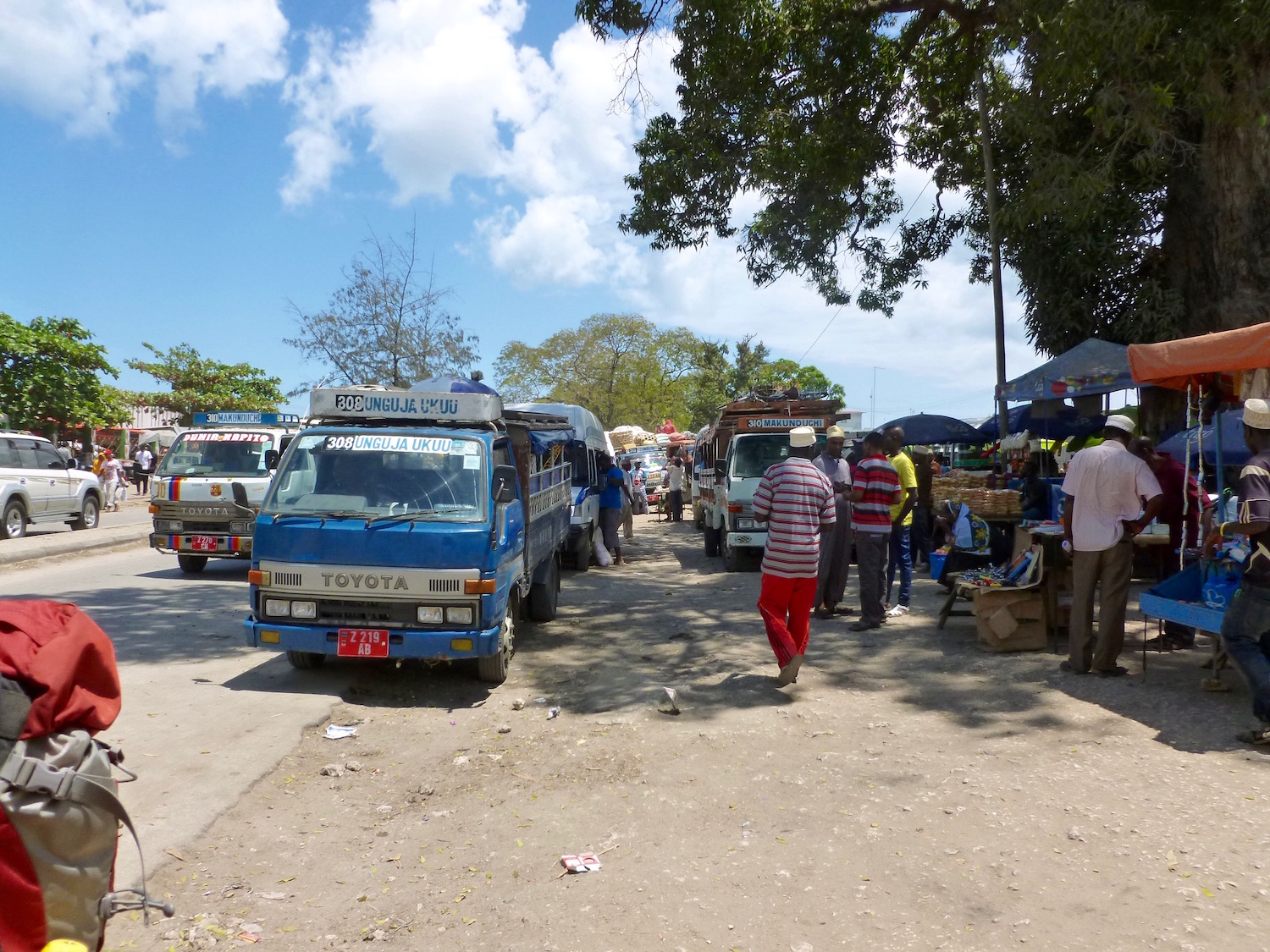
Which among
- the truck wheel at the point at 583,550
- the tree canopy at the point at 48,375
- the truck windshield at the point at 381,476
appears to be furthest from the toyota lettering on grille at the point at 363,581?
the tree canopy at the point at 48,375

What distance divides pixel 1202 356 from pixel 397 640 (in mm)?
5948

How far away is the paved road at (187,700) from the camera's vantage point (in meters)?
4.81

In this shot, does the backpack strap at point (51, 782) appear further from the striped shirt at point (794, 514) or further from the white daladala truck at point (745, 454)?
the white daladala truck at point (745, 454)

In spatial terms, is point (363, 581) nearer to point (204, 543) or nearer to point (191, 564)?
point (204, 543)

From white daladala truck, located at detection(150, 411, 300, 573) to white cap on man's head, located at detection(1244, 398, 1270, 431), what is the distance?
34.8 ft

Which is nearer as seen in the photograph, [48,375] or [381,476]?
[381,476]

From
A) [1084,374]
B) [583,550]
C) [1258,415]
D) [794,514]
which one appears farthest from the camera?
[583,550]

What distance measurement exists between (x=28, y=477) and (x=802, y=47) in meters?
16.4

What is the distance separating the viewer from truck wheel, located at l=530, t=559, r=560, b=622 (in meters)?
9.90

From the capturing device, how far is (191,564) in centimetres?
1351

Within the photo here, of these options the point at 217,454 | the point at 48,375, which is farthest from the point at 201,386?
the point at 217,454

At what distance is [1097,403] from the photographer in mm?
13516

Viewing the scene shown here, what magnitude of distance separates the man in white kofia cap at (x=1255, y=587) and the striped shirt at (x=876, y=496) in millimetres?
3579

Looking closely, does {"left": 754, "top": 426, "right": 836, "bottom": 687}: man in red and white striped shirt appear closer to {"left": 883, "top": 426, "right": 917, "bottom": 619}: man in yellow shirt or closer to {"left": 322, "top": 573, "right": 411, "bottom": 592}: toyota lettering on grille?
{"left": 322, "top": 573, "right": 411, "bottom": 592}: toyota lettering on grille
